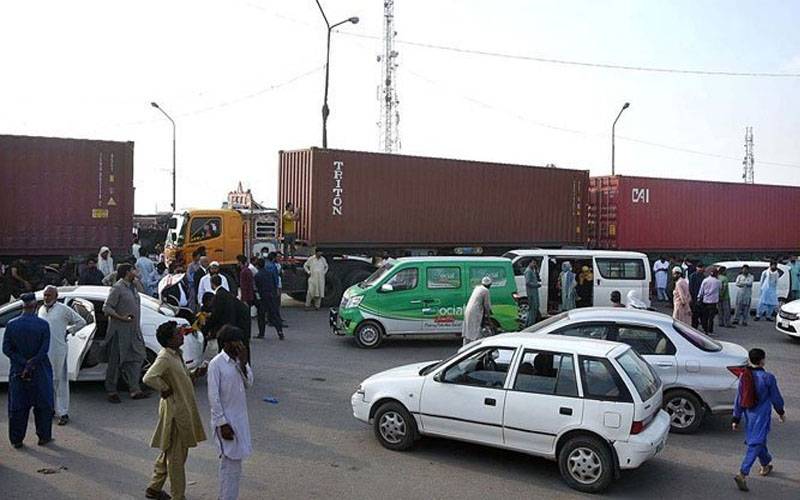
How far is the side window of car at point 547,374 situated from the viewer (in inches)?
262

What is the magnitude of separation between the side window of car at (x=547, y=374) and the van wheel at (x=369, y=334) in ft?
23.2

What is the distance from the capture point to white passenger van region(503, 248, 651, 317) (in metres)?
17.4

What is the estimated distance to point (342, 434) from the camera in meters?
8.08

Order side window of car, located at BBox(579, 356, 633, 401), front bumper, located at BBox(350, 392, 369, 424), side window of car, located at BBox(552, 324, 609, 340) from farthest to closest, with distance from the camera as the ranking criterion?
side window of car, located at BBox(552, 324, 609, 340)
front bumper, located at BBox(350, 392, 369, 424)
side window of car, located at BBox(579, 356, 633, 401)

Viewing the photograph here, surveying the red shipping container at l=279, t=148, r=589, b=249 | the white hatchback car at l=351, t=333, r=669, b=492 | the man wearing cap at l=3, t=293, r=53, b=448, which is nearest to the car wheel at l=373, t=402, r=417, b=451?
the white hatchback car at l=351, t=333, r=669, b=492

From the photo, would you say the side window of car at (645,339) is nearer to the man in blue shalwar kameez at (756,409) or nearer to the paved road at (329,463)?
the paved road at (329,463)

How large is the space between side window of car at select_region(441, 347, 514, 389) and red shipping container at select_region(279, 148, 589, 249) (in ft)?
42.5

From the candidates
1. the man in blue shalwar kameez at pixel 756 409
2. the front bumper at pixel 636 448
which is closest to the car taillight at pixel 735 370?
the man in blue shalwar kameez at pixel 756 409

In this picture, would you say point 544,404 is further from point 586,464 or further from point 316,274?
point 316,274

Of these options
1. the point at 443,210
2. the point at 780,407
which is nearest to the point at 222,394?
the point at 780,407

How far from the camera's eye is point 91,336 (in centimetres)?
928

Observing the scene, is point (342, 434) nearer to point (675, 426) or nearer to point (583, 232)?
point (675, 426)

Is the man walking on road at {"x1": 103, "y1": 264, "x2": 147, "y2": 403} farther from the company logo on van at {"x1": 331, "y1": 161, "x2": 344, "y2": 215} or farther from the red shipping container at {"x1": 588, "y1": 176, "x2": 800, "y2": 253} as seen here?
the red shipping container at {"x1": 588, "y1": 176, "x2": 800, "y2": 253}

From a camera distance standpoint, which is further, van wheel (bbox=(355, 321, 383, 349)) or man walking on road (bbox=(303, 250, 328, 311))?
man walking on road (bbox=(303, 250, 328, 311))
